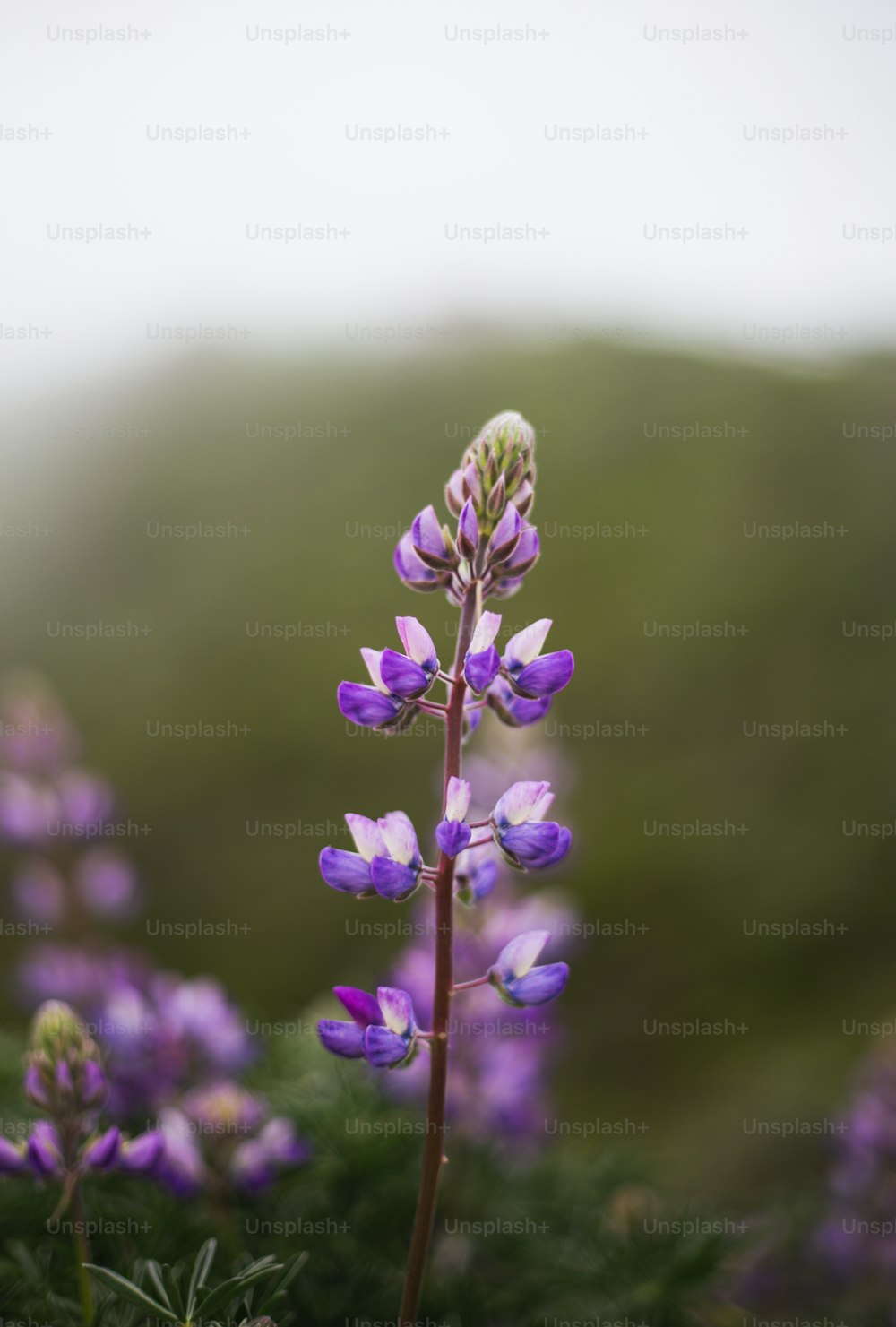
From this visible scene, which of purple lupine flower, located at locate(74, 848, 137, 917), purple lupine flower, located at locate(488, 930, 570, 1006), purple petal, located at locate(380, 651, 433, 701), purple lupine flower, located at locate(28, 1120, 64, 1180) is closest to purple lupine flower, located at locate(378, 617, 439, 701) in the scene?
purple petal, located at locate(380, 651, 433, 701)

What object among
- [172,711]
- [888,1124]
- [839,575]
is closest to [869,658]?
[839,575]

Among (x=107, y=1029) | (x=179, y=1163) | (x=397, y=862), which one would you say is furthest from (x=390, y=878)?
(x=107, y=1029)

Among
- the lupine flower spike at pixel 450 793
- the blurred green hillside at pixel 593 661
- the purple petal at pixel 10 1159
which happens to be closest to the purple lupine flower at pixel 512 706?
the lupine flower spike at pixel 450 793

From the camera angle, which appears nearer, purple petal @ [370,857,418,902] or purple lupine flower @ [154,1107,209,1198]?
purple petal @ [370,857,418,902]

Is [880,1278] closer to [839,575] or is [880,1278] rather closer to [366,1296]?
[366,1296]

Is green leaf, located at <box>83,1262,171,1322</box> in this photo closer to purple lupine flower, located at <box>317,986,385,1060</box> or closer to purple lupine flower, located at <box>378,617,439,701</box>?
purple lupine flower, located at <box>317,986,385,1060</box>

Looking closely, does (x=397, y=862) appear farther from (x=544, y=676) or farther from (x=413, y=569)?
(x=413, y=569)

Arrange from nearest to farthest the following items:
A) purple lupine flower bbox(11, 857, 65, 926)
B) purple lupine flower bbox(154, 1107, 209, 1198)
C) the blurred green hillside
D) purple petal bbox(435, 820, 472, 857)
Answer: purple petal bbox(435, 820, 472, 857), purple lupine flower bbox(154, 1107, 209, 1198), purple lupine flower bbox(11, 857, 65, 926), the blurred green hillside
